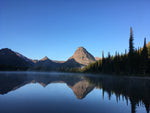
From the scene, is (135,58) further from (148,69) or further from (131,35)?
(131,35)

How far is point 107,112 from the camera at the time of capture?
8.49 meters

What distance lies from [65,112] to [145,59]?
59.1 m

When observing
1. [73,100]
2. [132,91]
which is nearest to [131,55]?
[132,91]

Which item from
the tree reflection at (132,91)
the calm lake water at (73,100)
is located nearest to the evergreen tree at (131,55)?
the tree reflection at (132,91)

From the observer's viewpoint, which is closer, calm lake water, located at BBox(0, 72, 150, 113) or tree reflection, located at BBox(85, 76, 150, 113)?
calm lake water, located at BBox(0, 72, 150, 113)

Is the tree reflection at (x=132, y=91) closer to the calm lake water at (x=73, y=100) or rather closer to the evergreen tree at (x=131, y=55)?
the calm lake water at (x=73, y=100)

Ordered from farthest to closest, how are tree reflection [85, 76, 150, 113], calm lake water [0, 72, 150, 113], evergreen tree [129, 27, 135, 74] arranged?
evergreen tree [129, 27, 135, 74] → tree reflection [85, 76, 150, 113] → calm lake water [0, 72, 150, 113]

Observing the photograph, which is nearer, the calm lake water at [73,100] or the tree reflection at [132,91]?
the calm lake water at [73,100]

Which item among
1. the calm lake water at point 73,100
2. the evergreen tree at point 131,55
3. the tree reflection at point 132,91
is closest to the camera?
the calm lake water at point 73,100

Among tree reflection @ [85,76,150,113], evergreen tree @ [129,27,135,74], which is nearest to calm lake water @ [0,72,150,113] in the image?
tree reflection @ [85,76,150,113]

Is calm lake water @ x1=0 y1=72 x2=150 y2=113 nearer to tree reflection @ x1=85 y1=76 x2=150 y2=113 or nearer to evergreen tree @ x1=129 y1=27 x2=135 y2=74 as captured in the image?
tree reflection @ x1=85 y1=76 x2=150 y2=113

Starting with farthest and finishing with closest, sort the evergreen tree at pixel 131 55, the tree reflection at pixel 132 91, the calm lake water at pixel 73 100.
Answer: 1. the evergreen tree at pixel 131 55
2. the tree reflection at pixel 132 91
3. the calm lake water at pixel 73 100

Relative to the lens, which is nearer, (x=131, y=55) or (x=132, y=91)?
(x=132, y=91)

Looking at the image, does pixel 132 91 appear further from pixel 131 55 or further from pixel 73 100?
pixel 131 55
